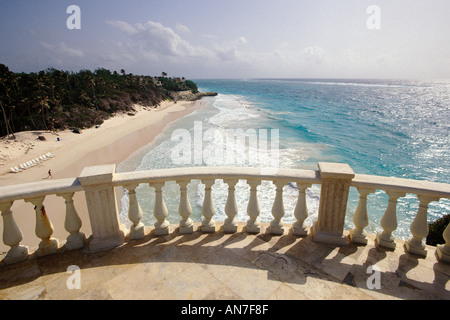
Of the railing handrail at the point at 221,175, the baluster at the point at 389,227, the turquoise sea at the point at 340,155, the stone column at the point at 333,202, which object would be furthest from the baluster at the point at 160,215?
the turquoise sea at the point at 340,155

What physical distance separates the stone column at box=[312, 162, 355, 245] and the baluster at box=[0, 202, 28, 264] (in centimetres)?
425

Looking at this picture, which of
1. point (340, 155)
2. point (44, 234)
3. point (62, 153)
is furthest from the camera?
point (62, 153)

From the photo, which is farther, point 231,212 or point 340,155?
point 340,155

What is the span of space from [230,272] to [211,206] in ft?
3.53

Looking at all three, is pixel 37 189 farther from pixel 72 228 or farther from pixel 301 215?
pixel 301 215

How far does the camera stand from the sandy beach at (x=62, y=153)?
13570mm

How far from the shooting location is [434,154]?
85.7 feet

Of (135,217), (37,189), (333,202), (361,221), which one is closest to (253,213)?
(333,202)

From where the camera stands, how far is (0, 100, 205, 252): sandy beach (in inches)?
534

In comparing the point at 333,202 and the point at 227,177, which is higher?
the point at 227,177

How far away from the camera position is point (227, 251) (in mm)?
3391
